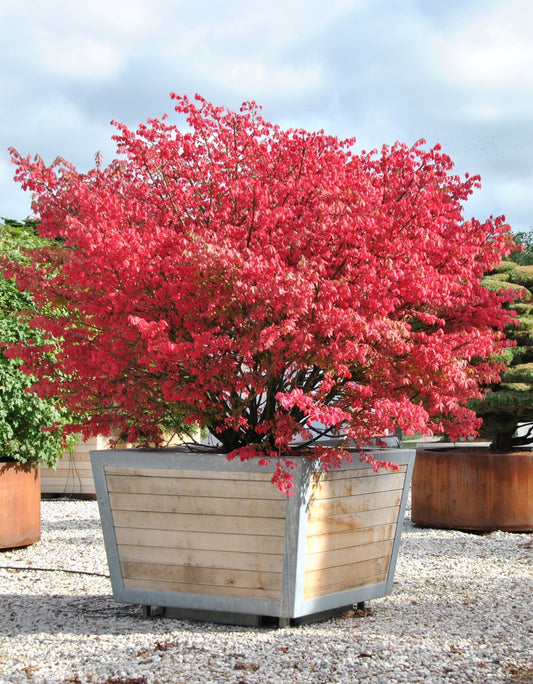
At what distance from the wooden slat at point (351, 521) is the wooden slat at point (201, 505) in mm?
255

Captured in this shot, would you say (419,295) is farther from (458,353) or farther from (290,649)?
(290,649)

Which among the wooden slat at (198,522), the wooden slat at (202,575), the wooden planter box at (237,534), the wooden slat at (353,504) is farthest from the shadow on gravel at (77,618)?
the wooden slat at (353,504)

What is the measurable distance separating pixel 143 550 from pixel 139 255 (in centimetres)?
179

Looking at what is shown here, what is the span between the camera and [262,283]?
3977mm

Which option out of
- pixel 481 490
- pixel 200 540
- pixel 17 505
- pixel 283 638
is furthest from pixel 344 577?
pixel 481 490

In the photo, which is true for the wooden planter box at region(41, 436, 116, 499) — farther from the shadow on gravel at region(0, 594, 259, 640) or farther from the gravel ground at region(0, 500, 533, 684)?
the shadow on gravel at region(0, 594, 259, 640)

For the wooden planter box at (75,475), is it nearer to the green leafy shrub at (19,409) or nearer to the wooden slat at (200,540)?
the green leafy shrub at (19,409)

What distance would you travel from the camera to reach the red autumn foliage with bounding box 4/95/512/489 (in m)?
4.07

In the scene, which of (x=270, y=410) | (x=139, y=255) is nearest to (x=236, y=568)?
(x=270, y=410)

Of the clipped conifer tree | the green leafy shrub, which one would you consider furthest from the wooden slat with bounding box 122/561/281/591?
the clipped conifer tree

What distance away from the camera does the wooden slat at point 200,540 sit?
428 centimetres

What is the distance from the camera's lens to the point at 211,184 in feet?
15.7

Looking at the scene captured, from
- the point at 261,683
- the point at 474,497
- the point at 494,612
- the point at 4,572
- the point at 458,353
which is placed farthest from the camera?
the point at 474,497

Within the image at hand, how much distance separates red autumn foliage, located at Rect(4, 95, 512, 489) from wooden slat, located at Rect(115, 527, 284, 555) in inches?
18.2
